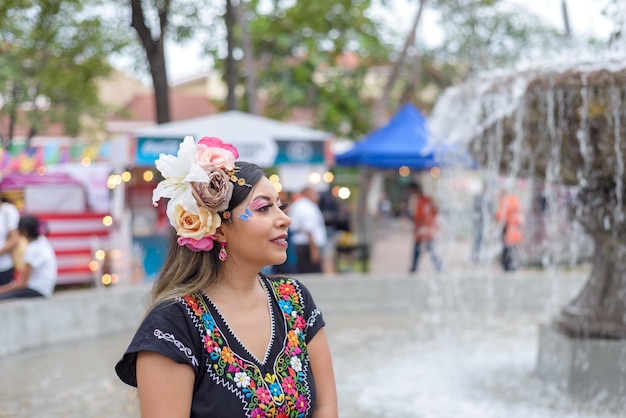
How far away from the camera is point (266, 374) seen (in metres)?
2.37

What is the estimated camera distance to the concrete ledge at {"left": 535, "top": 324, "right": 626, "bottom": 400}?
5.66 metres

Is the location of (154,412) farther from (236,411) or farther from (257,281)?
(257,281)

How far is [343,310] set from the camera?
9484mm

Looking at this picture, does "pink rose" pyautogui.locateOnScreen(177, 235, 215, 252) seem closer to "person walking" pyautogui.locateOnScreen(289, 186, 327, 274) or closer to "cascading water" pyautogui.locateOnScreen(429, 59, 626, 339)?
"cascading water" pyautogui.locateOnScreen(429, 59, 626, 339)

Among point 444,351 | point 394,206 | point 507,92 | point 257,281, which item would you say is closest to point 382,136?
point 444,351

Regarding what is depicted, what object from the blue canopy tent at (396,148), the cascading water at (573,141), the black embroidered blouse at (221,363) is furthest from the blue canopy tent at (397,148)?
the black embroidered blouse at (221,363)

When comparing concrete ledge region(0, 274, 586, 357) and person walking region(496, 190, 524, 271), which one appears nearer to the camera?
concrete ledge region(0, 274, 586, 357)

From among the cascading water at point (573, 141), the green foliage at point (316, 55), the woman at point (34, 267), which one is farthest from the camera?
the green foliage at point (316, 55)

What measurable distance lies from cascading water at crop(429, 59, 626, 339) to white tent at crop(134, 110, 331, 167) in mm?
4540

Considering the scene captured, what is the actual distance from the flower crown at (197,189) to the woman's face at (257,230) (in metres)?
0.05

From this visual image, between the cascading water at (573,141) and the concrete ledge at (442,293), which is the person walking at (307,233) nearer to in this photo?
the concrete ledge at (442,293)

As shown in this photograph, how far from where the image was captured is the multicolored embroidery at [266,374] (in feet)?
7.60

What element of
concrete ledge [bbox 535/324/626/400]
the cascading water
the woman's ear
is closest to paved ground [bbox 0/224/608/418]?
concrete ledge [bbox 535/324/626/400]

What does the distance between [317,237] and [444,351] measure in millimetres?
3933
